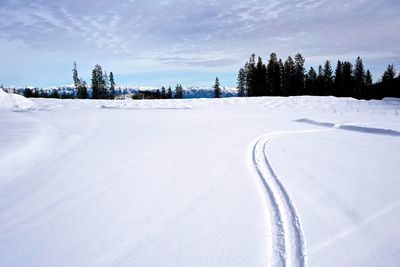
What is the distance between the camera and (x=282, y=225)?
3.49 meters

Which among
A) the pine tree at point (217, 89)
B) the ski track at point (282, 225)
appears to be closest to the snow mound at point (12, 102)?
the ski track at point (282, 225)

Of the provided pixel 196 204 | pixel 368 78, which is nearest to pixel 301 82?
pixel 368 78

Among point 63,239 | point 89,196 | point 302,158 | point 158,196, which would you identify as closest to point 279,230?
point 158,196

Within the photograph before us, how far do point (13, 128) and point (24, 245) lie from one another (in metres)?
7.59

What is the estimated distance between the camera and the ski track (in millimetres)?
2839

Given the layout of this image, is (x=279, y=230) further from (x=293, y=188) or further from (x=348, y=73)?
(x=348, y=73)

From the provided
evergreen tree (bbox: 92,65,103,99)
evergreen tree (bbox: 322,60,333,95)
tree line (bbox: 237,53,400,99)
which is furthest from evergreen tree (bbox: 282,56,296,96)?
evergreen tree (bbox: 92,65,103,99)

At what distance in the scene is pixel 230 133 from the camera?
34.2 feet

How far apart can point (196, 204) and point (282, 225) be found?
48.1 inches

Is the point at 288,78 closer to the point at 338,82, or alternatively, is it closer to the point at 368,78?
the point at 338,82

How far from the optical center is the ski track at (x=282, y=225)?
2.84 metres

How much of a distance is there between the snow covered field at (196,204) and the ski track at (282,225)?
12 millimetres

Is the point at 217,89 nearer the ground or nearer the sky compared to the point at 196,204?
nearer the sky

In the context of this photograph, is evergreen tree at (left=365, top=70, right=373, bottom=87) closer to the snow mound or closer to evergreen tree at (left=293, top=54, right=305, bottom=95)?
evergreen tree at (left=293, top=54, right=305, bottom=95)
